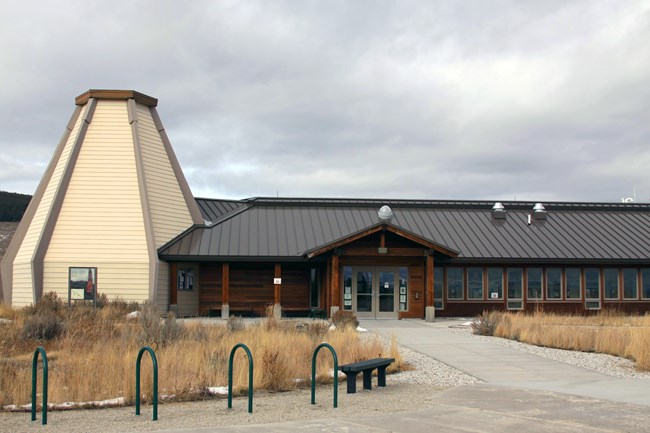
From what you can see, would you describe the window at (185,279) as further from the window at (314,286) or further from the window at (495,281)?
the window at (495,281)

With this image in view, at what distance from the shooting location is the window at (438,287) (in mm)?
33062

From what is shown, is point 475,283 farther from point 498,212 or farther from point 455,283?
point 498,212

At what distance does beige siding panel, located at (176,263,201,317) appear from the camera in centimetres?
3203

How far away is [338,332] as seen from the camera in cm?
1858

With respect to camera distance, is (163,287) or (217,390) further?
(163,287)

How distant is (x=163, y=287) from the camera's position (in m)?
31.3

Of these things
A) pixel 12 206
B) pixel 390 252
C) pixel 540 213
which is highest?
pixel 12 206

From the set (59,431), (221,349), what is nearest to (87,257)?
(221,349)

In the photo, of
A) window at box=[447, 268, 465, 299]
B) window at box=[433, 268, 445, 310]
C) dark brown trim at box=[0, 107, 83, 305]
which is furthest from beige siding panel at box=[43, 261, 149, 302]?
window at box=[447, 268, 465, 299]

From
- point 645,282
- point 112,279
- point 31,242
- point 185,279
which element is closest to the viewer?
point 112,279

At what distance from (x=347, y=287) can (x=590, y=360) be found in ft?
51.4

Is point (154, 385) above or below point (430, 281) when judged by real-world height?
below

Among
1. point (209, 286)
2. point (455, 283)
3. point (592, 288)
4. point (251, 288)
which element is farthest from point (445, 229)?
point (209, 286)

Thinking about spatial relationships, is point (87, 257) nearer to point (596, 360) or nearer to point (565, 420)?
point (596, 360)
